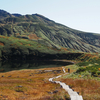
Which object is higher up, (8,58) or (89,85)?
(89,85)

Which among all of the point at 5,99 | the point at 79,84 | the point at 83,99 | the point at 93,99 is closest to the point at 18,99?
the point at 5,99

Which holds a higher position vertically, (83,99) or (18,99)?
(83,99)

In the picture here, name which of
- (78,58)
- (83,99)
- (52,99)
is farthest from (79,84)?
(78,58)

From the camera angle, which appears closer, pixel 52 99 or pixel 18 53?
pixel 52 99

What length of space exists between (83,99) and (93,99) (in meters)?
1.52

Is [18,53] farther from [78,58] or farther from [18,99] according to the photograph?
[18,99]

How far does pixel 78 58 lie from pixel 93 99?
621ft

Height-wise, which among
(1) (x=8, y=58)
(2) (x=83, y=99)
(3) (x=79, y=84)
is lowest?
(1) (x=8, y=58)

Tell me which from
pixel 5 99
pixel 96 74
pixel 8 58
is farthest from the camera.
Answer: pixel 8 58

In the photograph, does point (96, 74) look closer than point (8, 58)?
Yes

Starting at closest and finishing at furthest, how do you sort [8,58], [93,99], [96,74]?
1. [93,99]
2. [96,74]
3. [8,58]

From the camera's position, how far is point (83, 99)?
16.7m

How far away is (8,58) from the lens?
18862cm

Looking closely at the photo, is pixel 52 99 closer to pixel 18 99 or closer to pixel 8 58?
pixel 18 99
